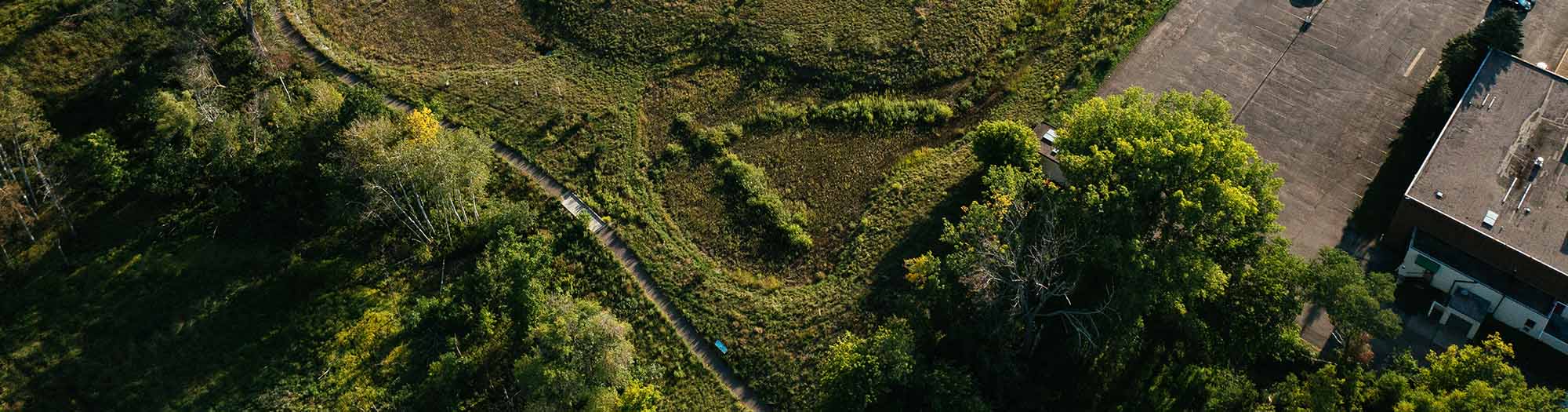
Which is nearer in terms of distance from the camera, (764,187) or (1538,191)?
(1538,191)

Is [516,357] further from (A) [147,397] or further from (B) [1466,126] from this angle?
(B) [1466,126]

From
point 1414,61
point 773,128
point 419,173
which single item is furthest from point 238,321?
point 1414,61

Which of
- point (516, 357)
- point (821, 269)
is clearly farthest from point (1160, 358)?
point (516, 357)

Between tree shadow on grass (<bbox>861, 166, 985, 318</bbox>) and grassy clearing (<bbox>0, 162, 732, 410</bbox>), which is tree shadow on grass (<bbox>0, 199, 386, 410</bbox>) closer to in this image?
grassy clearing (<bbox>0, 162, 732, 410</bbox>)

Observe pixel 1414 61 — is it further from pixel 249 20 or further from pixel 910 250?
pixel 249 20

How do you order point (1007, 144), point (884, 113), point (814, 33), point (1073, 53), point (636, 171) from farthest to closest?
point (814, 33) → point (1073, 53) → point (884, 113) → point (636, 171) → point (1007, 144)

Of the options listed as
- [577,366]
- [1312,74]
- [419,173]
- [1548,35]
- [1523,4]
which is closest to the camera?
[577,366]

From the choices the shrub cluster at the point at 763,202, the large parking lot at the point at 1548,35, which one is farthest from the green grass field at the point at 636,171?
the large parking lot at the point at 1548,35
